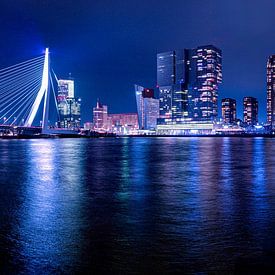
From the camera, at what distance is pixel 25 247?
229 inches

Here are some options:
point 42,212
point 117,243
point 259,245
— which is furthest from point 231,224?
point 42,212

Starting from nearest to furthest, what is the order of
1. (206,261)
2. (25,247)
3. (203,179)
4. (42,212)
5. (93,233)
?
(206,261)
(25,247)
(93,233)
(42,212)
(203,179)

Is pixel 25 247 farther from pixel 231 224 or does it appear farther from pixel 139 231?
pixel 231 224

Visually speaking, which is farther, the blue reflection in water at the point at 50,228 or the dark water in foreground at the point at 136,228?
the blue reflection in water at the point at 50,228

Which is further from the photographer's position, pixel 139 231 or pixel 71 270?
pixel 139 231

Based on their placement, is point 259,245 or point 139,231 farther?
point 139,231

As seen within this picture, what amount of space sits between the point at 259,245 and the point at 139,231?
6.81 feet

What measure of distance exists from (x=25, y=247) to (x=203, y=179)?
10.3m

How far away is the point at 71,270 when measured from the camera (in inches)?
191

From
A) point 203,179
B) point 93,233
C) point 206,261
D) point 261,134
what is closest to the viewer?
point 206,261

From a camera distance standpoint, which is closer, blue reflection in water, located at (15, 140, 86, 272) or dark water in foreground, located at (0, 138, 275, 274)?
dark water in foreground, located at (0, 138, 275, 274)

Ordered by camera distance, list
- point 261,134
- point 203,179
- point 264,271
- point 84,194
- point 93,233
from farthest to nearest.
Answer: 1. point 261,134
2. point 203,179
3. point 84,194
4. point 93,233
5. point 264,271

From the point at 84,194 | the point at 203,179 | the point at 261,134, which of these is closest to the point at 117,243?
the point at 84,194

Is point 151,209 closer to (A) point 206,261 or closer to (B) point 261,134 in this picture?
(A) point 206,261
